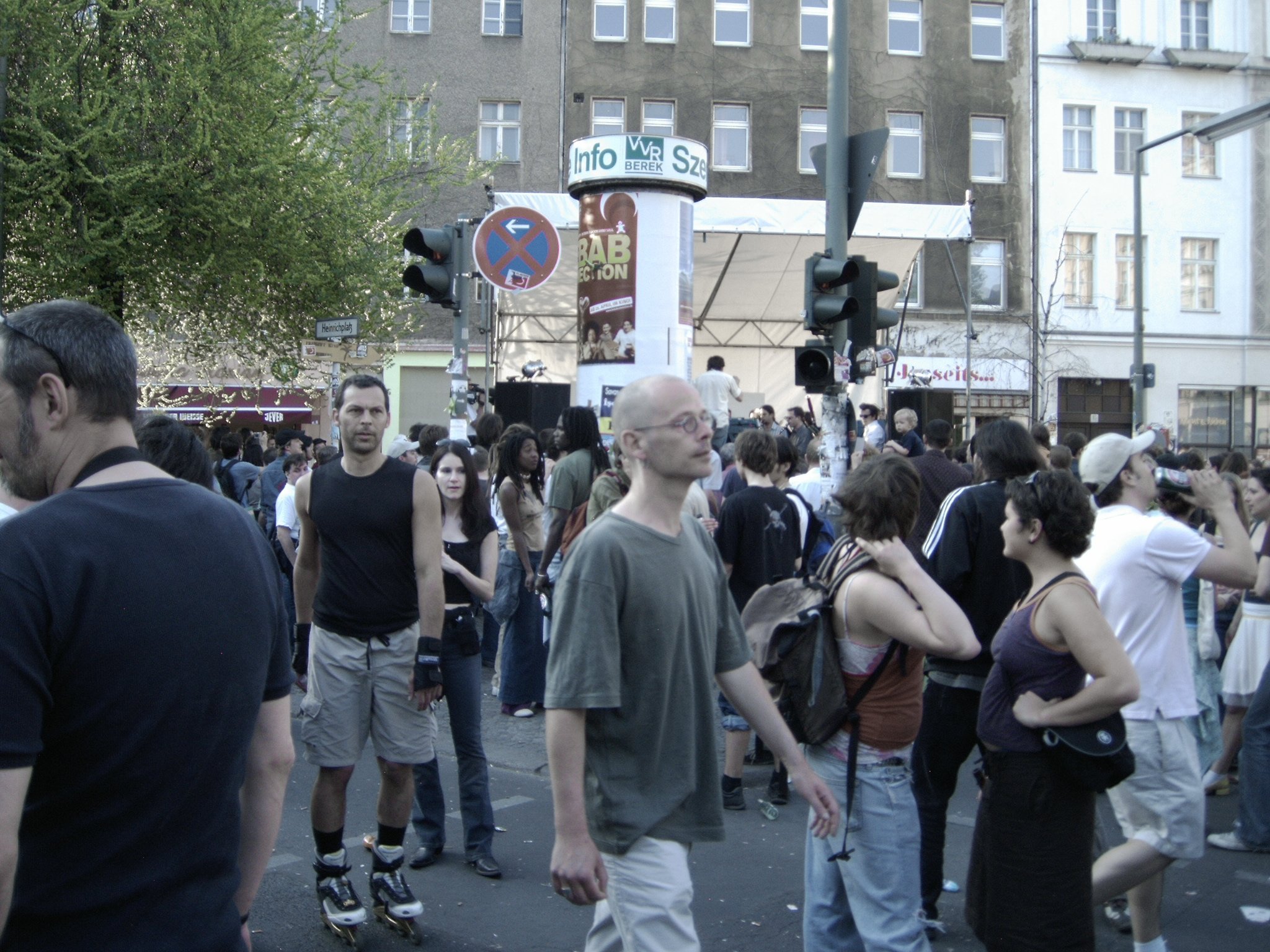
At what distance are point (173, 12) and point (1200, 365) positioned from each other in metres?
28.2

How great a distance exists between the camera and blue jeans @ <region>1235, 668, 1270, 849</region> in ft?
19.2

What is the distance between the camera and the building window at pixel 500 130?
30.8 meters

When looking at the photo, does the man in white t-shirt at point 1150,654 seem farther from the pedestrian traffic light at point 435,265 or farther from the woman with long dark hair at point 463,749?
the pedestrian traffic light at point 435,265

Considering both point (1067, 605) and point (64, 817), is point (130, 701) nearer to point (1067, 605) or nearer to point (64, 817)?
point (64, 817)

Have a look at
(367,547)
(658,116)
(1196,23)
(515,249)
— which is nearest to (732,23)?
(658,116)

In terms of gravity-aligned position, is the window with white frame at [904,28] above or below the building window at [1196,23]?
below

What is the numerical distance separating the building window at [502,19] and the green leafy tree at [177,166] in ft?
47.8

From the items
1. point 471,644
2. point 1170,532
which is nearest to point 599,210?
point 471,644

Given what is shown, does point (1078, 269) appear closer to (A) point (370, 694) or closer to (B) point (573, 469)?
(B) point (573, 469)

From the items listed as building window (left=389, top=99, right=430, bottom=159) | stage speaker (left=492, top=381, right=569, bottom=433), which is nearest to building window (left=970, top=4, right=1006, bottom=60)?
building window (left=389, top=99, right=430, bottom=159)

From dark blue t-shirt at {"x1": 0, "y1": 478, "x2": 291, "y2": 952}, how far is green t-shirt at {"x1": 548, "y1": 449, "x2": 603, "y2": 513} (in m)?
5.50

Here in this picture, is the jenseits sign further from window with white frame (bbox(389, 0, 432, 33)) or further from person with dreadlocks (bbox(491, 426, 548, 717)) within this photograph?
window with white frame (bbox(389, 0, 432, 33))

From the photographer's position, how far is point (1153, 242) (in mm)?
32562

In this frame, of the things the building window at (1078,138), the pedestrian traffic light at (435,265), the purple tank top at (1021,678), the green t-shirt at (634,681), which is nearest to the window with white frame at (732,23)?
the building window at (1078,138)
